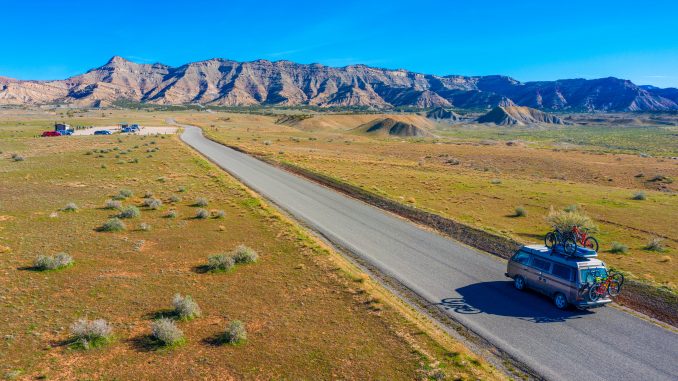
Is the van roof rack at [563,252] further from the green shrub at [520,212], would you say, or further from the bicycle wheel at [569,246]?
the green shrub at [520,212]

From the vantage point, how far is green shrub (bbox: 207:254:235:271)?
65.5 feet

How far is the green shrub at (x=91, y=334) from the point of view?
42.5ft

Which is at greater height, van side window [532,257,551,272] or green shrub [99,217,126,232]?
van side window [532,257,551,272]

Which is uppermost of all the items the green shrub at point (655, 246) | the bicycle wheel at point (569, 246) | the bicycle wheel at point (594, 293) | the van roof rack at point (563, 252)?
the bicycle wheel at point (569, 246)

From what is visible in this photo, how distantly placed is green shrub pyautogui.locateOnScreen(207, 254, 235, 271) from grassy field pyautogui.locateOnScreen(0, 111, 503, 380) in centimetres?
37

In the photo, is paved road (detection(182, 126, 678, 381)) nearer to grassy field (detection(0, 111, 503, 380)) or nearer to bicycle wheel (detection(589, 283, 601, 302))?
bicycle wheel (detection(589, 283, 601, 302))

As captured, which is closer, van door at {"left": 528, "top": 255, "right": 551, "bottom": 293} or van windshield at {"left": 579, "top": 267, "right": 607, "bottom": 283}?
van windshield at {"left": 579, "top": 267, "right": 607, "bottom": 283}

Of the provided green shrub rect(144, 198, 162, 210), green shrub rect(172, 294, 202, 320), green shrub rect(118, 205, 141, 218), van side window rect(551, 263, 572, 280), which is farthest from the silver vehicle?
green shrub rect(144, 198, 162, 210)

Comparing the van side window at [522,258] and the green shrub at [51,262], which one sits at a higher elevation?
the van side window at [522,258]

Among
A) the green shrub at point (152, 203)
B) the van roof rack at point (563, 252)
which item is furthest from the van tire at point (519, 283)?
the green shrub at point (152, 203)

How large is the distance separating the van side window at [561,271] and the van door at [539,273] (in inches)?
11.8

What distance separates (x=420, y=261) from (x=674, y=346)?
1149 centimetres

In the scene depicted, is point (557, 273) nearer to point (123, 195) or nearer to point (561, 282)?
point (561, 282)

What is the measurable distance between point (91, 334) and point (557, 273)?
18643 mm
